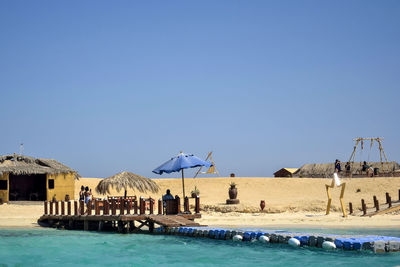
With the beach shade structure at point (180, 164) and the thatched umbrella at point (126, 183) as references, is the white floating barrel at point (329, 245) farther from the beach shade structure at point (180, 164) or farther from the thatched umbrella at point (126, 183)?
the thatched umbrella at point (126, 183)

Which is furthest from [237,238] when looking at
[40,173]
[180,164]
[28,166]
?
[28,166]

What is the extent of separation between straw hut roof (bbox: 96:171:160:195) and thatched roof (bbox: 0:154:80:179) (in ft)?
7.58

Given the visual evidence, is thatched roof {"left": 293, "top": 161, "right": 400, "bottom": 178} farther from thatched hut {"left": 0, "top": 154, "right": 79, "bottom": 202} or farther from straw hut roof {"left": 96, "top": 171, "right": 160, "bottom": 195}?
thatched hut {"left": 0, "top": 154, "right": 79, "bottom": 202}

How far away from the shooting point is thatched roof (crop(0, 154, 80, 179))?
35031mm

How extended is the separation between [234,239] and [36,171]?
19153mm

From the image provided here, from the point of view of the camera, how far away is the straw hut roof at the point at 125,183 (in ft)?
120

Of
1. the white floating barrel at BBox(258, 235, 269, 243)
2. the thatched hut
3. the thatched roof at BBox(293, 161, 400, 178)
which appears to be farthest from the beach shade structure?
the thatched roof at BBox(293, 161, 400, 178)

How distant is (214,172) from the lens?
51.0 metres

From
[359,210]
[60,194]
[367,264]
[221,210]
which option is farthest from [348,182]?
[367,264]

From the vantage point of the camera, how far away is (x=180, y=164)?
930 inches

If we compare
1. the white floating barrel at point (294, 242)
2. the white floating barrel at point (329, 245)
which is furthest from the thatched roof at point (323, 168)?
the white floating barrel at point (329, 245)

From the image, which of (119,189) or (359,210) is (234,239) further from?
(119,189)

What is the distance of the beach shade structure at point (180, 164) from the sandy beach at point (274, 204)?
3758mm

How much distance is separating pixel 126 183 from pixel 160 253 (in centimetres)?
1849
